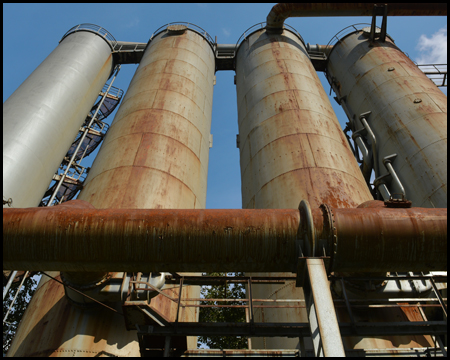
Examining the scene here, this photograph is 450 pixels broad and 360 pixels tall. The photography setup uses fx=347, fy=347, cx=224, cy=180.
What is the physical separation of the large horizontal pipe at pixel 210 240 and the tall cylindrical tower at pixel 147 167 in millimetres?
431

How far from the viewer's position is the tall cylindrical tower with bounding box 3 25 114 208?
35.8 ft

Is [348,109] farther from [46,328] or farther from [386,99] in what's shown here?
[46,328]

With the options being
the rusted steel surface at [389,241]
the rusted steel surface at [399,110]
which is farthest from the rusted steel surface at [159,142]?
the rusted steel surface at [399,110]

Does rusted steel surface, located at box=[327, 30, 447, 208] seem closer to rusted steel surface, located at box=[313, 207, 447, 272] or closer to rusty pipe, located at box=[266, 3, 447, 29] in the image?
rusty pipe, located at box=[266, 3, 447, 29]

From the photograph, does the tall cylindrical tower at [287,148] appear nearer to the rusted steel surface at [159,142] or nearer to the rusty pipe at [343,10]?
the rusted steel surface at [159,142]

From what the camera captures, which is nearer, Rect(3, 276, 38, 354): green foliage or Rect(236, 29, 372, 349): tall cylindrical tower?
Rect(236, 29, 372, 349): tall cylindrical tower

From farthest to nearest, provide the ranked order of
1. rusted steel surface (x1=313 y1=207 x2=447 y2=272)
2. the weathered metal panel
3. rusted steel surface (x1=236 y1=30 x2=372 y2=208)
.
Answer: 1. rusted steel surface (x1=236 y1=30 x2=372 y2=208)
2. the weathered metal panel
3. rusted steel surface (x1=313 y1=207 x2=447 y2=272)

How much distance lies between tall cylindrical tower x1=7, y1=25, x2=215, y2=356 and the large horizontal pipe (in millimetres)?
431

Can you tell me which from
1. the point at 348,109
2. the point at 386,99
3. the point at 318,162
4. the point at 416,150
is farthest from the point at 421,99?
the point at 318,162

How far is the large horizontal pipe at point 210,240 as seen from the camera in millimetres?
5156

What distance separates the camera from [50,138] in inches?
500

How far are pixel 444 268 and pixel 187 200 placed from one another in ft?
21.5

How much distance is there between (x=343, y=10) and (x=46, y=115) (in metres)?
16.2

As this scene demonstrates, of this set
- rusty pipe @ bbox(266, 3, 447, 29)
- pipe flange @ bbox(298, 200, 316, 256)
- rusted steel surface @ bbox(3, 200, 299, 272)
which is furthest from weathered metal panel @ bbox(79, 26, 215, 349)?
rusty pipe @ bbox(266, 3, 447, 29)
